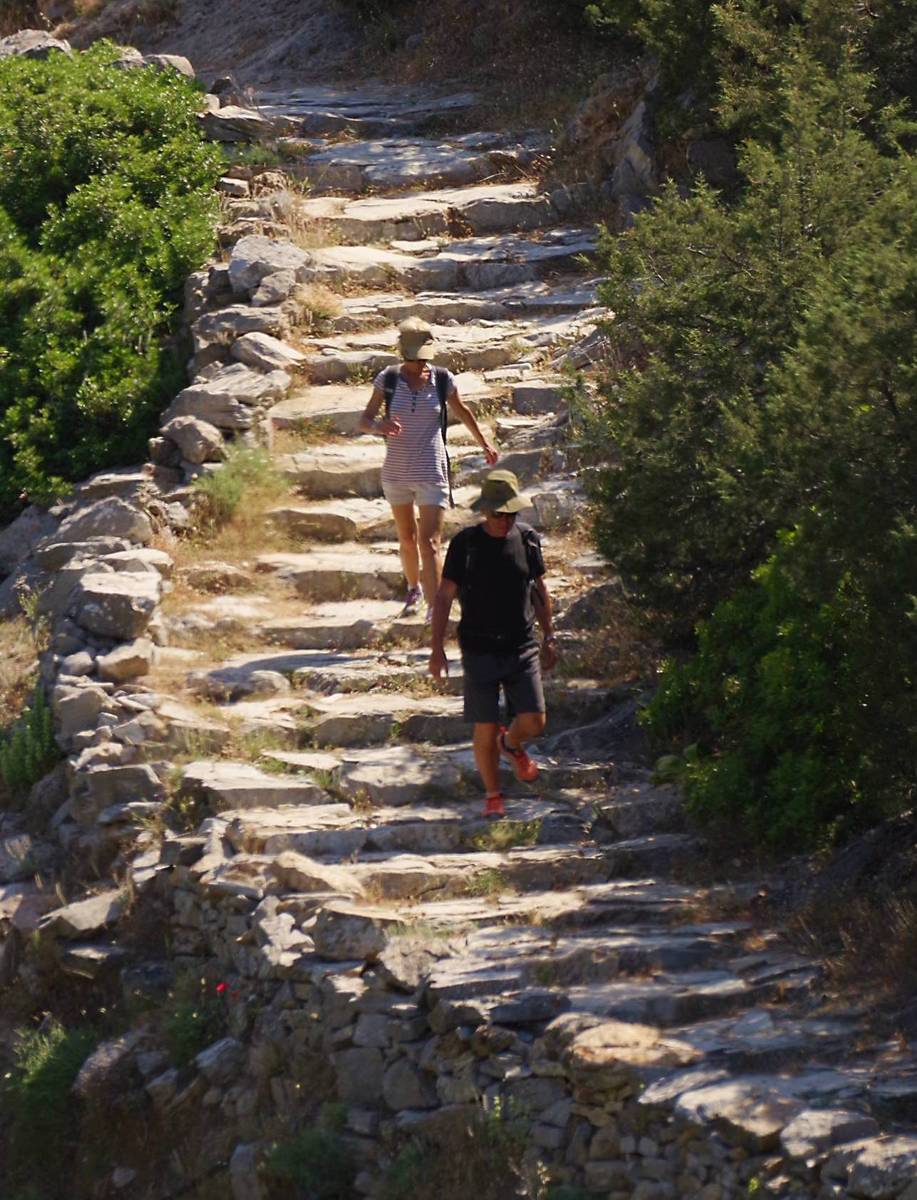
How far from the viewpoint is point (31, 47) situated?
20078 mm

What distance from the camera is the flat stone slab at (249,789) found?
989cm

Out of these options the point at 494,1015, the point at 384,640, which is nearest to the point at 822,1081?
the point at 494,1015

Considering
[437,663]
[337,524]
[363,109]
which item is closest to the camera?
[437,663]

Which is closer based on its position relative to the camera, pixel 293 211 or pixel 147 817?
pixel 147 817

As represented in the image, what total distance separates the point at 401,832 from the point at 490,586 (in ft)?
4.55

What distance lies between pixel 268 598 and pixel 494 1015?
16.6 ft

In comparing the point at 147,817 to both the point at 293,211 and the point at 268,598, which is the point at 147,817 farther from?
the point at 293,211

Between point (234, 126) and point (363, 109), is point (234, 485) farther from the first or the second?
point (363, 109)

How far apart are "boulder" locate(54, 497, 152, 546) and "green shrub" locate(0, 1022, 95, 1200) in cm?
423

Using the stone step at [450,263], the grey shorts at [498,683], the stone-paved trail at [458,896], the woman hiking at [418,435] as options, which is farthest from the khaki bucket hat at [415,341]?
the stone step at [450,263]

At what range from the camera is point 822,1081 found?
262 inches

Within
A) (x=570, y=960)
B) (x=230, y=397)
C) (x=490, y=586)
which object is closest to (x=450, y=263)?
(x=230, y=397)

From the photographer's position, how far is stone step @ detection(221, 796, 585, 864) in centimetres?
939

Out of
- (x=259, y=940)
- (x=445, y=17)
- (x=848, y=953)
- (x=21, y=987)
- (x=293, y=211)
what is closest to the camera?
(x=848, y=953)
